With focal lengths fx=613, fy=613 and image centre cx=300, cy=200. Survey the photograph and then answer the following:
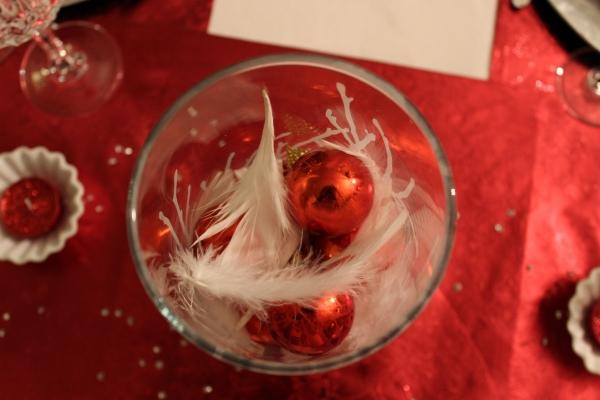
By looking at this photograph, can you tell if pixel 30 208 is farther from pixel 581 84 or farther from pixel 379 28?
pixel 581 84

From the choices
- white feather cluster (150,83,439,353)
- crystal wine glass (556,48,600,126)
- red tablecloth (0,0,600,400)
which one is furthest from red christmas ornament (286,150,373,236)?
crystal wine glass (556,48,600,126)

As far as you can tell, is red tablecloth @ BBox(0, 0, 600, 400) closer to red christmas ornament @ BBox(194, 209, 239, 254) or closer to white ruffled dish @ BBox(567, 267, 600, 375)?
white ruffled dish @ BBox(567, 267, 600, 375)

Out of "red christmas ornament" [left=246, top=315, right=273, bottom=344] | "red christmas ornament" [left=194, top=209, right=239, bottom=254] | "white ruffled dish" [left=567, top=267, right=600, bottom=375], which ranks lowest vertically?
"white ruffled dish" [left=567, top=267, right=600, bottom=375]

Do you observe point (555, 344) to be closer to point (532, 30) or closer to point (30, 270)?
point (532, 30)

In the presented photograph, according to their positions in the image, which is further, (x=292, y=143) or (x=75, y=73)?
(x=75, y=73)

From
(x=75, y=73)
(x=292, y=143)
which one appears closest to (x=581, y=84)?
(x=292, y=143)

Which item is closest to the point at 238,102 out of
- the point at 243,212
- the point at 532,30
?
the point at 243,212
